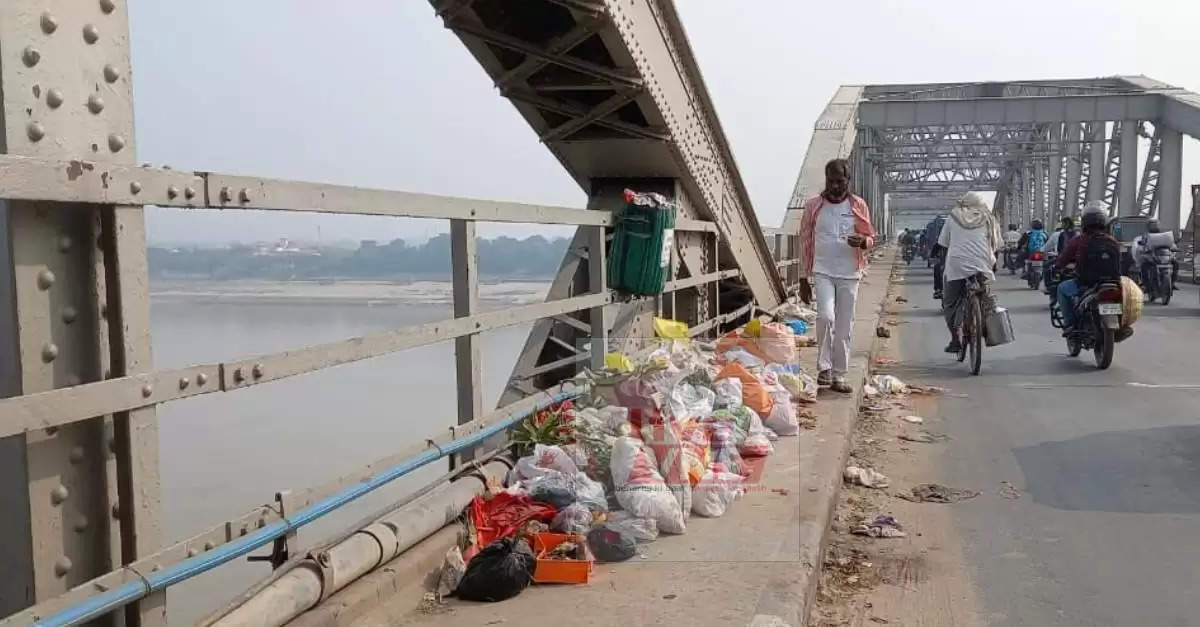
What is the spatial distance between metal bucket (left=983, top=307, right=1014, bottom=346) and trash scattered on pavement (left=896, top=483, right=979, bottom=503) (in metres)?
4.51

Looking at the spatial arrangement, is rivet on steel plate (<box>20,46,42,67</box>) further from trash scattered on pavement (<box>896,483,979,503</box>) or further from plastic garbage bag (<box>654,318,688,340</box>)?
plastic garbage bag (<box>654,318,688,340</box>)

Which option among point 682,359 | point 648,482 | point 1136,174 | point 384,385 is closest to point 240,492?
point 384,385

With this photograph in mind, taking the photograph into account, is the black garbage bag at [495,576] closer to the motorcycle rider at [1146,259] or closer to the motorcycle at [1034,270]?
the motorcycle rider at [1146,259]

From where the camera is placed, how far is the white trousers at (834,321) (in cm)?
757

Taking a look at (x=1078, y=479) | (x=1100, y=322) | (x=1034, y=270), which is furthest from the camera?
(x=1034, y=270)

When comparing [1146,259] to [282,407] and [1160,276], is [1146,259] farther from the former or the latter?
[282,407]

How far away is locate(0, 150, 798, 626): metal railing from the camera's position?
2.23 meters

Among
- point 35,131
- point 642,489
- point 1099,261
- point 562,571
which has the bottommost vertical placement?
point 562,571

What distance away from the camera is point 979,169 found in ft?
229

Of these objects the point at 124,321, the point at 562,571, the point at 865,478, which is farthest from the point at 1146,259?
the point at 124,321

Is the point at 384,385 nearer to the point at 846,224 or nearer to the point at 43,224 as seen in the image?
the point at 43,224

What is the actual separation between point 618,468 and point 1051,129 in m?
50.7

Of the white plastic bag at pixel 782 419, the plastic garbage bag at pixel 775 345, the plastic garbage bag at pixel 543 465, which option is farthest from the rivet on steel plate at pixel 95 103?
the plastic garbage bag at pixel 775 345

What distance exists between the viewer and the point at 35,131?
2314 millimetres
